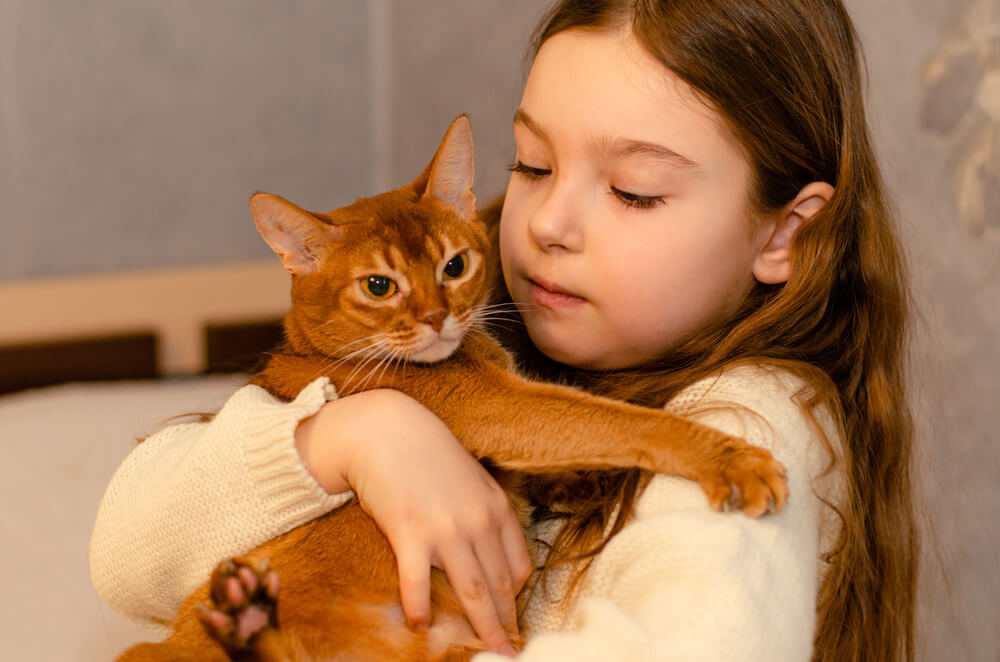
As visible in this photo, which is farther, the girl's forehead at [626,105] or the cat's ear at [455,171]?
the cat's ear at [455,171]

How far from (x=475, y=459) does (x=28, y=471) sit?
146 cm

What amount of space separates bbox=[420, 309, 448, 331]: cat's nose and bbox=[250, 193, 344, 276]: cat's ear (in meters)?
0.17

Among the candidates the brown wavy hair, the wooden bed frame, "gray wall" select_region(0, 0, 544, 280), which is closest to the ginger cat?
the brown wavy hair

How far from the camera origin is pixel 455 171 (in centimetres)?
121

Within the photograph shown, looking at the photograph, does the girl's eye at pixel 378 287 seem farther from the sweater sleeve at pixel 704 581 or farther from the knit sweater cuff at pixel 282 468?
the sweater sleeve at pixel 704 581

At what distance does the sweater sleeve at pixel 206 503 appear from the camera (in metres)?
0.97

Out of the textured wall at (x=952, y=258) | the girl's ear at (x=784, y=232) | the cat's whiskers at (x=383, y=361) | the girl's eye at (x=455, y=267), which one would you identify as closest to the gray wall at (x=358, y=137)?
the textured wall at (x=952, y=258)

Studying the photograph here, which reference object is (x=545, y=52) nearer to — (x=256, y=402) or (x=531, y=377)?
(x=531, y=377)

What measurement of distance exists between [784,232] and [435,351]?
19.5 inches

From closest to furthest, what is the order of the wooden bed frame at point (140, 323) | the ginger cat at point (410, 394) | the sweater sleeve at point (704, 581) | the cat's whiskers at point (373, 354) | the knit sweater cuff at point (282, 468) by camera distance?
the sweater sleeve at point (704, 581)
the ginger cat at point (410, 394)
the knit sweater cuff at point (282, 468)
the cat's whiskers at point (373, 354)
the wooden bed frame at point (140, 323)

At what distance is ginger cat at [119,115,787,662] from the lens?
0.85 m

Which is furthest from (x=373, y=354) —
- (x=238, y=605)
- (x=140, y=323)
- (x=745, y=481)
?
(x=140, y=323)

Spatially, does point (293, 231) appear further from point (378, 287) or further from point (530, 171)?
point (530, 171)

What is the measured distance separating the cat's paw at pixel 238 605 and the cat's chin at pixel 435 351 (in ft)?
1.12
